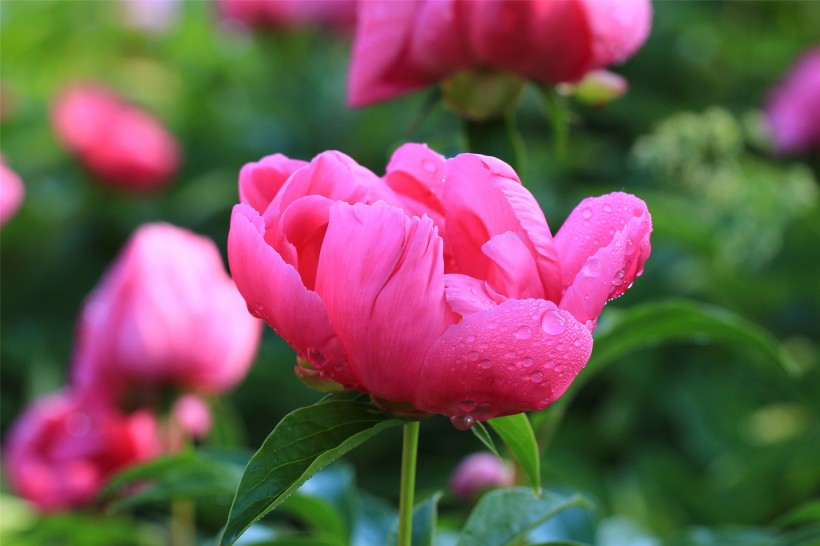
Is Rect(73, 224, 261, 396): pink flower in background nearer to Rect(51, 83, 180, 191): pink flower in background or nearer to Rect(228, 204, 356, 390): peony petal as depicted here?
Rect(228, 204, 356, 390): peony petal

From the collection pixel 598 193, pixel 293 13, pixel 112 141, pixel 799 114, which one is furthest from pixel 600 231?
pixel 293 13

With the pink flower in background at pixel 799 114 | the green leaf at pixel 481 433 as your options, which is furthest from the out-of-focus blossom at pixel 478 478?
the pink flower in background at pixel 799 114

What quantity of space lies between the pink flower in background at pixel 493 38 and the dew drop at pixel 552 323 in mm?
257

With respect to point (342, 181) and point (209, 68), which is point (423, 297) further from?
point (209, 68)

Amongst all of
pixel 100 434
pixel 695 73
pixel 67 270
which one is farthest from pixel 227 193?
pixel 100 434

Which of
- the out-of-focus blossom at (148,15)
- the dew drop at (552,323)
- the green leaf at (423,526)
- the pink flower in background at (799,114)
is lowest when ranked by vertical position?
the out-of-focus blossom at (148,15)

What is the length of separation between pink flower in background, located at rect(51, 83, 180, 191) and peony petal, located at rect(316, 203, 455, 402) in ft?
5.47

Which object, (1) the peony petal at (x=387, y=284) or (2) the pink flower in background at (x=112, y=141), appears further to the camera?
(2) the pink flower in background at (x=112, y=141)

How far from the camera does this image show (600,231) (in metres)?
0.44

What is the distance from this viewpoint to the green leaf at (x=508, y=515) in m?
0.53

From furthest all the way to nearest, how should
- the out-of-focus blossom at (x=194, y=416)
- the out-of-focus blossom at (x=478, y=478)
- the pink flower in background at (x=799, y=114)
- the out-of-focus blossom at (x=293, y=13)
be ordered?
the out-of-focus blossom at (x=293, y=13) < the pink flower in background at (x=799, y=114) < the out-of-focus blossom at (x=194, y=416) < the out-of-focus blossom at (x=478, y=478)

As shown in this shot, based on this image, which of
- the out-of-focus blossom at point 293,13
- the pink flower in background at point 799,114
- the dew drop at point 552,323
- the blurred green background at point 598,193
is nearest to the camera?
the dew drop at point 552,323

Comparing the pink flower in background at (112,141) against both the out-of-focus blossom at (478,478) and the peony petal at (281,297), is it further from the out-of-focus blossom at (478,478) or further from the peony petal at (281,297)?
the peony petal at (281,297)

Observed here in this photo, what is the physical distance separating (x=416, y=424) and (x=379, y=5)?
0.28 meters
